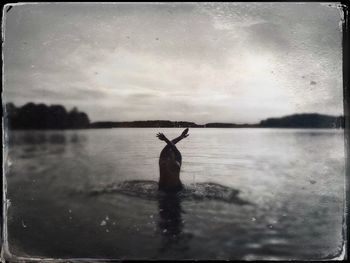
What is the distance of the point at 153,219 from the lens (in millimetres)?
1977

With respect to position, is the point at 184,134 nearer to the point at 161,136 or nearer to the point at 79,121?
the point at 161,136

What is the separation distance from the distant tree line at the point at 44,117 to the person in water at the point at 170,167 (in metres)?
0.63

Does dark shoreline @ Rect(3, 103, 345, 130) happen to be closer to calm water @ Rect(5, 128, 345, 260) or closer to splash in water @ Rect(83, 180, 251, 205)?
calm water @ Rect(5, 128, 345, 260)

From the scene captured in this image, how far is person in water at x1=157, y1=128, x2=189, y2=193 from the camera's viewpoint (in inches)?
81.1

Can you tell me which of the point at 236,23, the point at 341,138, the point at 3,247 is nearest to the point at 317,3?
the point at 236,23

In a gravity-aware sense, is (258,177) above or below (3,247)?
above

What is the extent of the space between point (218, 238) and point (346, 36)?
5.42ft

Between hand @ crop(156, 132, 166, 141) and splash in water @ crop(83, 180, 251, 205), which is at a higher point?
hand @ crop(156, 132, 166, 141)

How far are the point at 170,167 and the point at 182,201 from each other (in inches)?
11.0

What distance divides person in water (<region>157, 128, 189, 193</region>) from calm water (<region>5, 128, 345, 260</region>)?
5 cm

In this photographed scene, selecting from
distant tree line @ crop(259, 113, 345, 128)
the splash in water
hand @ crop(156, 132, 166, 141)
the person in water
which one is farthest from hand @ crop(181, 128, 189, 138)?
distant tree line @ crop(259, 113, 345, 128)

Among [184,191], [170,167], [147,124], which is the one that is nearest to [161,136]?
[147,124]

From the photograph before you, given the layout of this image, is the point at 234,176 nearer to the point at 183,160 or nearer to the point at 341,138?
the point at 183,160

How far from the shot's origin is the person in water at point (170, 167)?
2061 mm
